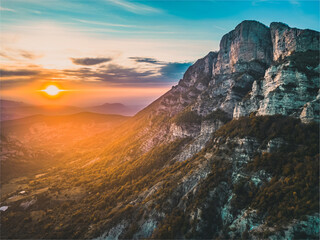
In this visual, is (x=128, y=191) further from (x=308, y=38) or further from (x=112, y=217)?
(x=308, y=38)

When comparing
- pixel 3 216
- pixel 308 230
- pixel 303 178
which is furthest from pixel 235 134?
pixel 3 216

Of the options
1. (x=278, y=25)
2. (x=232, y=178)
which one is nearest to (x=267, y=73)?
(x=232, y=178)

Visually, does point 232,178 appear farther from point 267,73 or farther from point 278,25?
point 278,25

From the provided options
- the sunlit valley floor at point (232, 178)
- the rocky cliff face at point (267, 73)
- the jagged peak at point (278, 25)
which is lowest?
the sunlit valley floor at point (232, 178)

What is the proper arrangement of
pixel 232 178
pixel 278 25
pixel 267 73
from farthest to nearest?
1. pixel 278 25
2. pixel 267 73
3. pixel 232 178

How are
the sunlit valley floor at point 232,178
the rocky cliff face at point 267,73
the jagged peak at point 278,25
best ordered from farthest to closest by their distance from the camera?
the jagged peak at point 278,25 → the rocky cliff face at point 267,73 → the sunlit valley floor at point 232,178

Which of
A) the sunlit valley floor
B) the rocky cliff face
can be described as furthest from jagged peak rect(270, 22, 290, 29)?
the sunlit valley floor

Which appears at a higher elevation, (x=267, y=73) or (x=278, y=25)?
(x=278, y=25)

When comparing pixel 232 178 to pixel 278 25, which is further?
pixel 278 25

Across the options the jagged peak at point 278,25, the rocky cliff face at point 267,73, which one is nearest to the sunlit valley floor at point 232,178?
the rocky cliff face at point 267,73

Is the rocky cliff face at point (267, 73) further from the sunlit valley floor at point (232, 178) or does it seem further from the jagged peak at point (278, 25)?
the sunlit valley floor at point (232, 178)

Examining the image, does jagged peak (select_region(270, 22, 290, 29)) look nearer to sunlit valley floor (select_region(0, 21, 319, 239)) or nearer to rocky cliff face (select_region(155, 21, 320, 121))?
rocky cliff face (select_region(155, 21, 320, 121))
